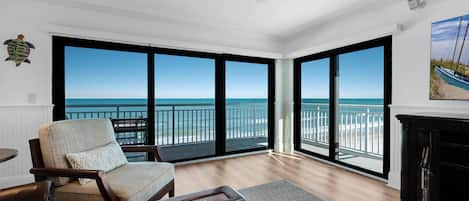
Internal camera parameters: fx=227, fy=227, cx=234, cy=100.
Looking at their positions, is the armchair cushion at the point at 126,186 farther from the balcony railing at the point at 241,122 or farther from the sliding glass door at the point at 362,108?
the sliding glass door at the point at 362,108

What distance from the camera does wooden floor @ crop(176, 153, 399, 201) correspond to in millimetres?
2506

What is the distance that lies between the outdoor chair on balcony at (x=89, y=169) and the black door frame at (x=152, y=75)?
1113 millimetres

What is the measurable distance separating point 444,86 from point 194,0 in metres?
2.78

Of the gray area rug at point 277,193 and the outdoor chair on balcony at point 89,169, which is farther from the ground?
the outdoor chair on balcony at point 89,169

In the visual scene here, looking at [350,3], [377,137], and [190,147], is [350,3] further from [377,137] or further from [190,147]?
[190,147]

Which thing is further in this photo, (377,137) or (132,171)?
(377,137)

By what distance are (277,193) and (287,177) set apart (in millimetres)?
555

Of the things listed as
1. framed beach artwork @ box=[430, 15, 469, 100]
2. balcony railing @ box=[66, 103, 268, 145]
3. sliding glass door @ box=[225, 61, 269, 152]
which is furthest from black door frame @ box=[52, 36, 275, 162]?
framed beach artwork @ box=[430, 15, 469, 100]

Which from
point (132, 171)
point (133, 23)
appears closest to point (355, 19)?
point (133, 23)

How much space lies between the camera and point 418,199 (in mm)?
Result: 1997

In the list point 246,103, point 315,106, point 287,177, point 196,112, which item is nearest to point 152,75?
point 196,112

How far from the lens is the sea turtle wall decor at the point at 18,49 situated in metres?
2.52

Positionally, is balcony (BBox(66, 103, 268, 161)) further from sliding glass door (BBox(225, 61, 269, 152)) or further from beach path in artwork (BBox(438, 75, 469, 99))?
beach path in artwork (BBox(438, 75, 469, 99))

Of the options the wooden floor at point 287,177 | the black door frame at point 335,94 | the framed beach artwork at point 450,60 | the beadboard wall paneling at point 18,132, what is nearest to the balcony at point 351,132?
the black door frame at point 335,94
